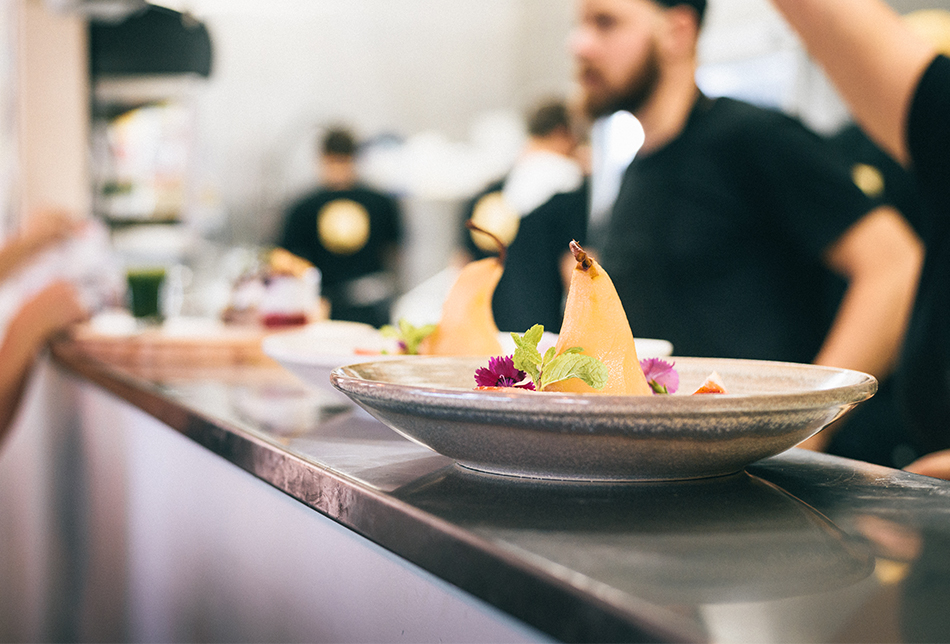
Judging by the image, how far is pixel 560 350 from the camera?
53 cm

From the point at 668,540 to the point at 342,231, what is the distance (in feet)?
16.5

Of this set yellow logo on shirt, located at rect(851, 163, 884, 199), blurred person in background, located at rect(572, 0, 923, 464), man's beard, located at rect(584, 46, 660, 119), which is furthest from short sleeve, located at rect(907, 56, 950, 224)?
yellow logo on shirt, located at rect(851, 163, 884, 199)

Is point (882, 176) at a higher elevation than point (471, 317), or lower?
higher

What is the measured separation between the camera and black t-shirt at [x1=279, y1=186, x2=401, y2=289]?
16.9ft

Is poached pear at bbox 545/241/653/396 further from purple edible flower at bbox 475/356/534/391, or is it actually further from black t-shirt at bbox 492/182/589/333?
black t-shirt at bbox 492/182/589/333

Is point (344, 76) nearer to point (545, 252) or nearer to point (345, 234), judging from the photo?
point (345, 234)

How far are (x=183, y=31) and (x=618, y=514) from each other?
570 centimetres

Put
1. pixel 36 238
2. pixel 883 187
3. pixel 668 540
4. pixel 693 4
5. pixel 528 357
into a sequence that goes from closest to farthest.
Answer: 1. pixel 668 540
2. pixel 528 357
3. pixel 693 4
4. pixel 36 238
5. pixel 883 187

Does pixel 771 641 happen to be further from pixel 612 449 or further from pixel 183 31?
pixel 183 31

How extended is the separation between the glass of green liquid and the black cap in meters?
1.34

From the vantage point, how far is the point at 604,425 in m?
0.42

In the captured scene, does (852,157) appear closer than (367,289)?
Yes

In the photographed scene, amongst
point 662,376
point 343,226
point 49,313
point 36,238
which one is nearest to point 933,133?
point 662,376

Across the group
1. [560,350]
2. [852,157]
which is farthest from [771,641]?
[852,157]
